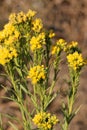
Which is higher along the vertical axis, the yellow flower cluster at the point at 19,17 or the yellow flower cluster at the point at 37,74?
the yellow flower cluster at the point at 19,17

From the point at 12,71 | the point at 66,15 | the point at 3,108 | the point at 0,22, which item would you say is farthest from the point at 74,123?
the point at 12,71

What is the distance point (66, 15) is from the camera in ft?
→ 20.4

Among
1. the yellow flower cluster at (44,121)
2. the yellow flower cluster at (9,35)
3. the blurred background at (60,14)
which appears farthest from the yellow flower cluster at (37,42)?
the blurred background at (60,14)

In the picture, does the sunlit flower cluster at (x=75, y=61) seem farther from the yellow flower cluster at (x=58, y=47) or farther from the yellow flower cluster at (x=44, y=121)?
the yellow flower cluster at (x=44, y=121)

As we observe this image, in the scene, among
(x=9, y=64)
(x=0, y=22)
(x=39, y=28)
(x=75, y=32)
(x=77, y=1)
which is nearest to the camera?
(x=9, y=64)

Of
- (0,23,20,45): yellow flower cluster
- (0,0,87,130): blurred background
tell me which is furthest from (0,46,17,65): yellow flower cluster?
(0,0,87,130): blurred background

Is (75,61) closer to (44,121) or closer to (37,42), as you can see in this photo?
(37,42)

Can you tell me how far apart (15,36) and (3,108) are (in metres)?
2.72

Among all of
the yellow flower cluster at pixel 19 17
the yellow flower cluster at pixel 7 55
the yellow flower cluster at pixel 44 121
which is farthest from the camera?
the yellow flower cluster at pixel 19 17

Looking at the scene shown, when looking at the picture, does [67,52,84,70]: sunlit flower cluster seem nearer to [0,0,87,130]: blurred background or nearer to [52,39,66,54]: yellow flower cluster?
[52,39,66,54]: yellow flower cluster

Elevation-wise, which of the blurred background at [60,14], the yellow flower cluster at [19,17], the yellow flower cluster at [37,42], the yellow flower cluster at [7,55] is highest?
the blurred background at [60,14]

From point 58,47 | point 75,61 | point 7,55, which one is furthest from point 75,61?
point 7,55

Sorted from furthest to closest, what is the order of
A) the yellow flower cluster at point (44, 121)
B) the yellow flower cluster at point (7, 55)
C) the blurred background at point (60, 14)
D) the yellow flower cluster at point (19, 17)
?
1. the blurred background at point (60, 14)
2. the yellow flower cluster at point (19, 17)
3. the yellow flower cluster at point (7, 55)
4. the yellow flower cluster at point (44, 121)

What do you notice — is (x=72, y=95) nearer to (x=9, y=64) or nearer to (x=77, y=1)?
(x=9, y=64)
